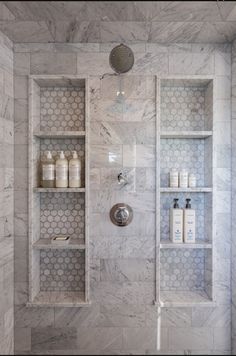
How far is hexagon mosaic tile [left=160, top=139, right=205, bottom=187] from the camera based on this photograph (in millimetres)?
1902

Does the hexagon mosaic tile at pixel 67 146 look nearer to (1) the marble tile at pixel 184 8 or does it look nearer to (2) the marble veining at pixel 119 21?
(2) the marble veining at pixel 119 21

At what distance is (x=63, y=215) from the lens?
1897 mm

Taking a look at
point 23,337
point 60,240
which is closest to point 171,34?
point 60,240

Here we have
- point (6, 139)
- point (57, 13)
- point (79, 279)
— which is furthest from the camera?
point (79, 279)

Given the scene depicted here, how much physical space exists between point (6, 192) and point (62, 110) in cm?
65

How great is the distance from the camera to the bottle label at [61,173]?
1.77m

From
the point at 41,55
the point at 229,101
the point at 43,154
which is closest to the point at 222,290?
the point at 229,101

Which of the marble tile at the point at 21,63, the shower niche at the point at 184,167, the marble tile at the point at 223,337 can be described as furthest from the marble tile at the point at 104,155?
the marble tile at the point at 223,337

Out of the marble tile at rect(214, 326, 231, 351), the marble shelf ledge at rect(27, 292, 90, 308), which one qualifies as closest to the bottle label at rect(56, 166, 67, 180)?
the marble shelf ledge at rect(27, 292, 90, 308)

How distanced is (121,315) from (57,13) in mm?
1681

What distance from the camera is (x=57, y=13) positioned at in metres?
0.76

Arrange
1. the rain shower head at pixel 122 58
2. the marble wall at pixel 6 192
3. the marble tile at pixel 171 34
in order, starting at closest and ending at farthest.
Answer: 1. the rain shower head at pixel 122 58
2. the marble tile at pixel 171 34
3. the marble wall at pixel 6 192

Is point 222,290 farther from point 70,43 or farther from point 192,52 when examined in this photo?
point 70,43

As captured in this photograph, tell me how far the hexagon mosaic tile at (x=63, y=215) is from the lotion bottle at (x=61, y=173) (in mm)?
144
